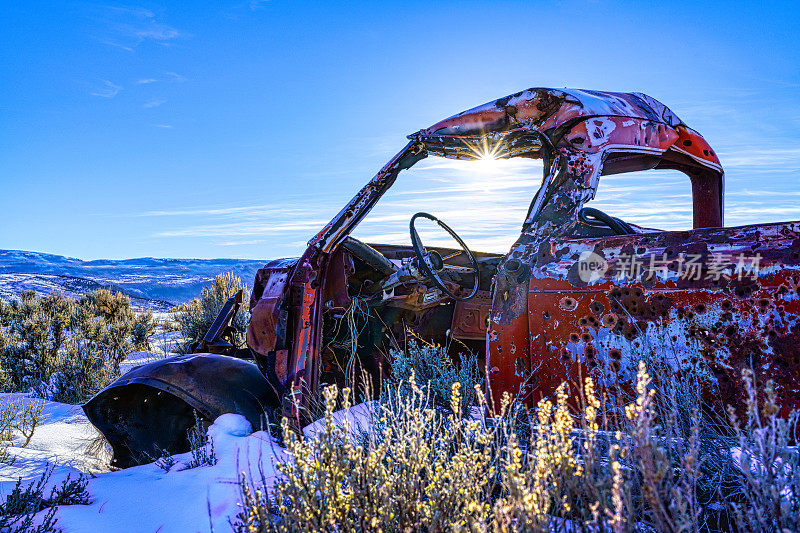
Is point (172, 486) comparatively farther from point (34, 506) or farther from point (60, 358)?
point (60, 358)

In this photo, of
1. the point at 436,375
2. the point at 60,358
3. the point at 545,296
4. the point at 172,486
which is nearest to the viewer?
the point at 545,296

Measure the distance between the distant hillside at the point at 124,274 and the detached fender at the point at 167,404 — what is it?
2619cm

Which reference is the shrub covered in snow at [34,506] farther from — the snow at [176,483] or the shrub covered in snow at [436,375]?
the shrub covered in snow at [436,375]

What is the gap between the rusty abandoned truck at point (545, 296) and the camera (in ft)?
7.66

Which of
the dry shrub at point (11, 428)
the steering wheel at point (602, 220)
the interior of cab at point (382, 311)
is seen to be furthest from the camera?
the dry shrub at point (11, 428)

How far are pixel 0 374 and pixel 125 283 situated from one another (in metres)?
48.4

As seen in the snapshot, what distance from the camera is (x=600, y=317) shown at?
8.61ft

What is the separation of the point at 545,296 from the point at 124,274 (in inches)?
2719

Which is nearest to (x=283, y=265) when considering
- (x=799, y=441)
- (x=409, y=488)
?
(x=409, y=488)

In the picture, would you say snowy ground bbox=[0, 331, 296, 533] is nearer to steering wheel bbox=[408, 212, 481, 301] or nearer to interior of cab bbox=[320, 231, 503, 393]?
interior of cab bbox=[320, 231, 503, 393]

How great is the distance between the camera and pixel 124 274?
208 feet

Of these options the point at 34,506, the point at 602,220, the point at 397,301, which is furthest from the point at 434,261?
the point at 34,506

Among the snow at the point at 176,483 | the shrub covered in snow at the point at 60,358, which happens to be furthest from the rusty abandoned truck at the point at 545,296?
the shrub covered in snow at the point at 60,358

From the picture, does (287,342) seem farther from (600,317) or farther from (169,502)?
(600,317)
